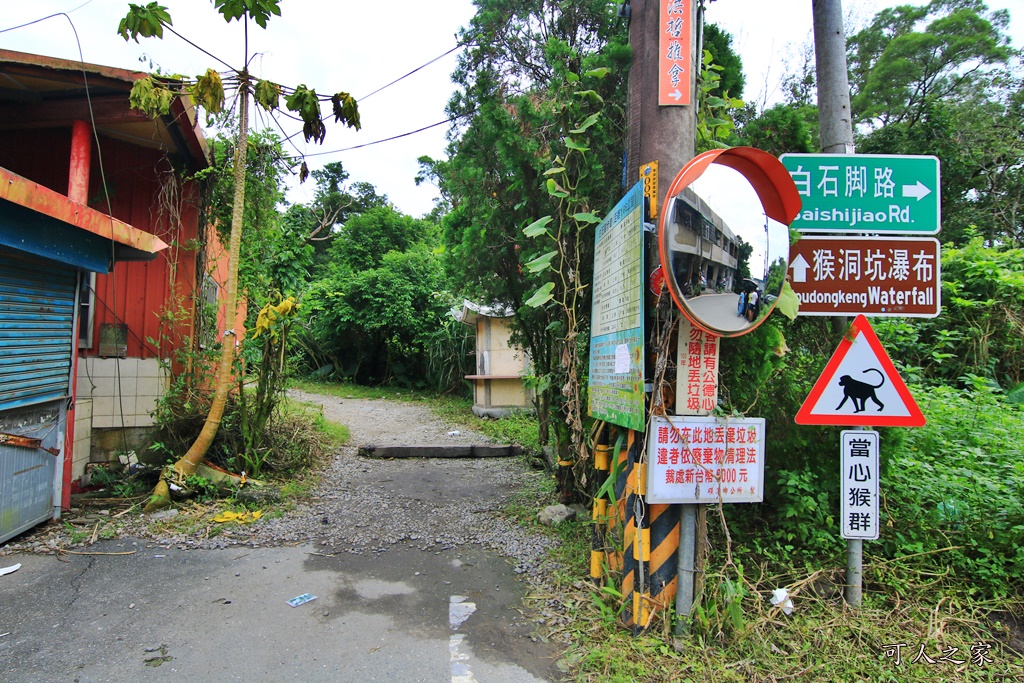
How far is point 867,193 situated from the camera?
3320 millimetres

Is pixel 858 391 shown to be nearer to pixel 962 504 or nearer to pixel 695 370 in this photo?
pixel 695 370

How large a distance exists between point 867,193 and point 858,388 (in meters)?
1.16

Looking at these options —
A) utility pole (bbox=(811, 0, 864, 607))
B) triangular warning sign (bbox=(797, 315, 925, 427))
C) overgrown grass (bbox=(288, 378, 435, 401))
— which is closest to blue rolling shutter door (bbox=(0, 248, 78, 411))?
triangular warning sign (bbox=(797, 315, 925, 427))

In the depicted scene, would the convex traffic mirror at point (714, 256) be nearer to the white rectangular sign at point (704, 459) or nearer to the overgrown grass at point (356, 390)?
the white rectangular sign at point (704, 459)

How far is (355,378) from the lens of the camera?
17.3 metres

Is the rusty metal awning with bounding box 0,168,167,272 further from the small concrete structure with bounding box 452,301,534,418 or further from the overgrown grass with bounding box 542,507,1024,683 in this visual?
the small concrete structure with bounding box 452,301,534,418

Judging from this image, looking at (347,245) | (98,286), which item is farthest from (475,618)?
(347,245)

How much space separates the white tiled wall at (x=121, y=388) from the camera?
5.90 meters

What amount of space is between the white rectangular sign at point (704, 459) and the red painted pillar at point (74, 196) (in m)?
5.13

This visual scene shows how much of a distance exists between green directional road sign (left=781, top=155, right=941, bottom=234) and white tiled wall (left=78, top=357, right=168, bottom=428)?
21.3 ft

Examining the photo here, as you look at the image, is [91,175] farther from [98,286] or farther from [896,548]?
[896,548]

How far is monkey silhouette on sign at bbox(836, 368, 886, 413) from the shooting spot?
312 centimetres

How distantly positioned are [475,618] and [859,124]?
1871 centimetres

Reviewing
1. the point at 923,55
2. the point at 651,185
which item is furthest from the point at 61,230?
the point at 923,55
